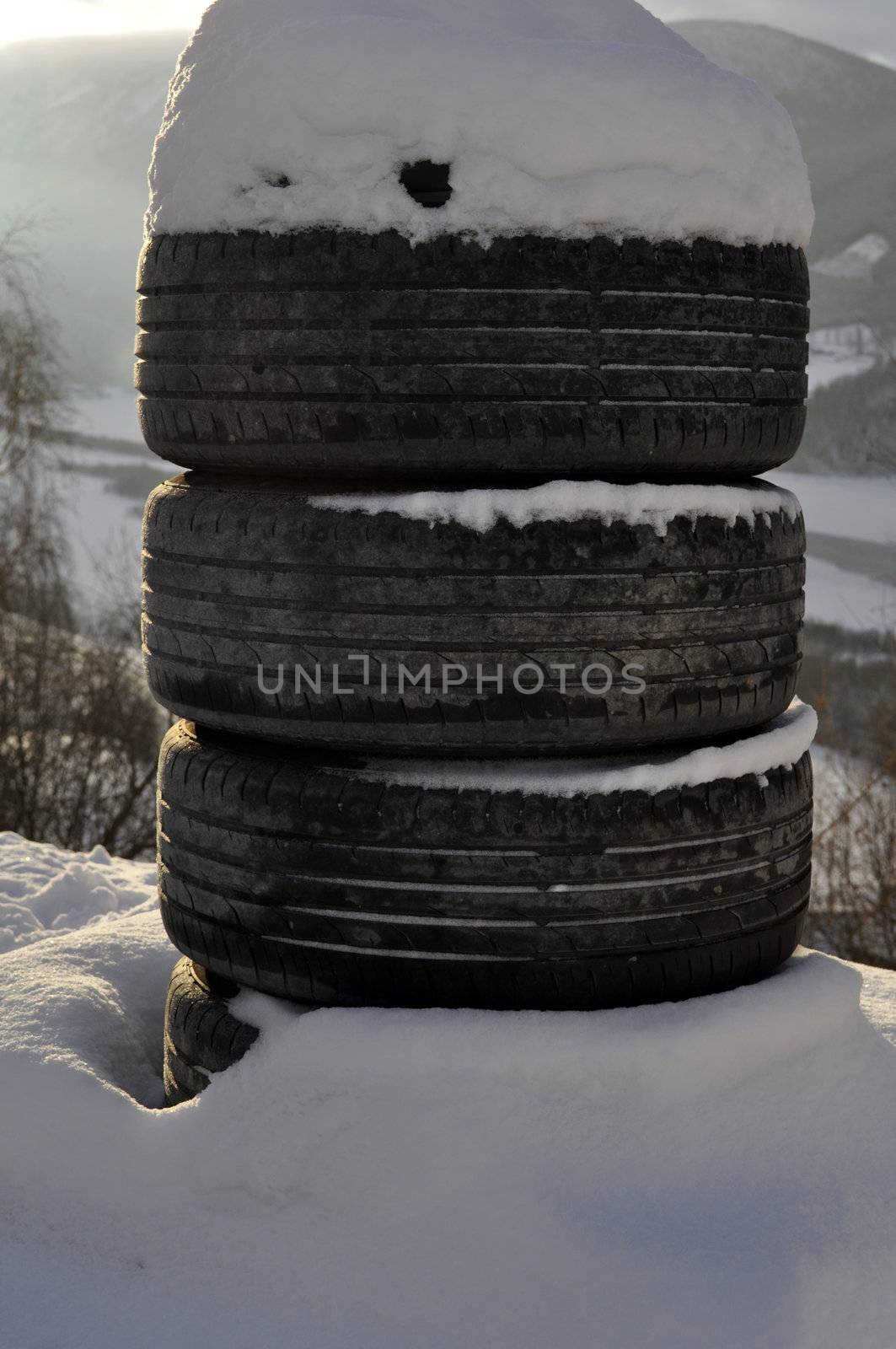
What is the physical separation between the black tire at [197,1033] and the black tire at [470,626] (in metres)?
0.62

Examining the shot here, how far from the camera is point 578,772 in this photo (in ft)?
8.21

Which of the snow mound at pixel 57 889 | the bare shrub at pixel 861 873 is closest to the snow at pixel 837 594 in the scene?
the bare shrub at pixel 861 873

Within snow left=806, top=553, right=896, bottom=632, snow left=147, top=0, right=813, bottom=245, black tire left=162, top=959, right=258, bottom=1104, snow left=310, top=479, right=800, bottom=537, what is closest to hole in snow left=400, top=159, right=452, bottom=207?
snow left=147, top=0, right=813, bottom=245

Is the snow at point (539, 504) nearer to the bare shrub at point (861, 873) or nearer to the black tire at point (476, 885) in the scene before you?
the black tire at point (476, 885)

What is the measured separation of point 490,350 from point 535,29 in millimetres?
787

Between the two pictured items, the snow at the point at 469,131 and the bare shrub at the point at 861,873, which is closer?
the snow at the point at 469,131

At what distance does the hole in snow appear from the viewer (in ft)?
7.86

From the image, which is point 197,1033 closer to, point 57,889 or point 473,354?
point 473,354

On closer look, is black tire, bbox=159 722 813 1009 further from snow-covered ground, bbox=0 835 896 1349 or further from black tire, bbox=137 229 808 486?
black tire, bbox=137 229 808 486

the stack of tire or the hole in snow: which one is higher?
the hole in snow

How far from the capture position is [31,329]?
44.7 feet

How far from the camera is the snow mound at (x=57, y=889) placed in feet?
13.6

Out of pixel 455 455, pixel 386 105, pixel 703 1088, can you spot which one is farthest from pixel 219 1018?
pixel 386 105

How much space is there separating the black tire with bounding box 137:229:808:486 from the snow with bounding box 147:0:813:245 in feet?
0.18
